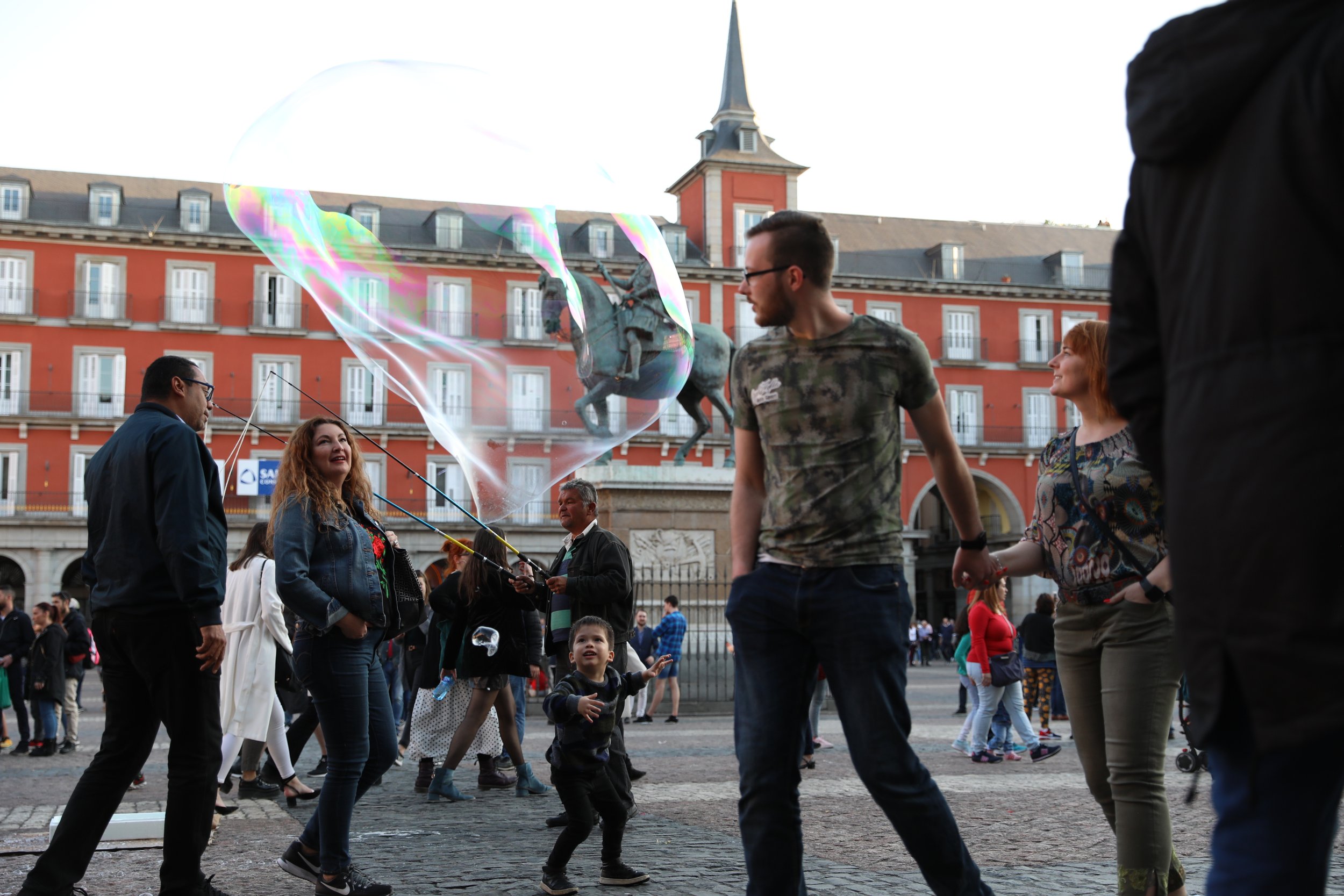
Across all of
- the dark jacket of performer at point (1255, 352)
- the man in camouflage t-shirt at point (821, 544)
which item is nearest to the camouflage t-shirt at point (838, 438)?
the man in camouflage t-shirt at point (821, 544)

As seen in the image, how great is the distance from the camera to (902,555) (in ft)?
9.82

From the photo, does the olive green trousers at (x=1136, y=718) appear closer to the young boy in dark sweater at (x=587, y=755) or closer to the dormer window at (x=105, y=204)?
the young boy in dark sweater at (x=587, y=755)

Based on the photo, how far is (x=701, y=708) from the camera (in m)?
15.4

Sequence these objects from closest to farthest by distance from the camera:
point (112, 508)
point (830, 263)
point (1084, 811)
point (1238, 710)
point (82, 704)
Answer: point (1238, 710)
point (830, 263)
point (112, 508)
point (1084, 811)
point (82, 704)

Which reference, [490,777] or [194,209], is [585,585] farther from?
[194,209]

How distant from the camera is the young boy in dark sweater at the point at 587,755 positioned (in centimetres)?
447

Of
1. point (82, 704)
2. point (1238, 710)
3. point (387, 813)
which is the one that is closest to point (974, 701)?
point (387, 813)

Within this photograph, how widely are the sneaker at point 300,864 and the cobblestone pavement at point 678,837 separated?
0.10 meters

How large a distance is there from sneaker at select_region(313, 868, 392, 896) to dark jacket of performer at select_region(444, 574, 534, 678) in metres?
2.93

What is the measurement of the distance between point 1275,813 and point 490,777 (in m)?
6.46

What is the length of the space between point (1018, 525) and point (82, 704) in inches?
1378

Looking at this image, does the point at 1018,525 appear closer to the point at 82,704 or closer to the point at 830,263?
the point at 82,704

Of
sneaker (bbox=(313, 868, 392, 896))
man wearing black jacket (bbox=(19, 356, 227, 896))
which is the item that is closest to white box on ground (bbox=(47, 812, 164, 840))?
man wearing black jacket (bbox=(19, 356, 227, 896))

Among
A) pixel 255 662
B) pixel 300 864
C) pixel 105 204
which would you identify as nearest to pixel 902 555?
A: pixel 300 864
